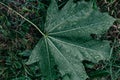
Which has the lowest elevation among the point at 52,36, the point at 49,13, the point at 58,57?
Answer: the point at 58,57

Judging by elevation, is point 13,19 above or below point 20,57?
above

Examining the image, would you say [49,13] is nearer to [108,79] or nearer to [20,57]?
[20,57]

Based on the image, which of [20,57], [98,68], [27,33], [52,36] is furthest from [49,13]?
[98,68]

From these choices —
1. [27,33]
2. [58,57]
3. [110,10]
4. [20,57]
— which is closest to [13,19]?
[27,33]

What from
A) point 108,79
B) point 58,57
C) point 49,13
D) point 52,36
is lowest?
point 108,79

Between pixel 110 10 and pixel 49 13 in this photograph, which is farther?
pixel 110 10

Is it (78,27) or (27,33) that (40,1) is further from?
(78,27)
